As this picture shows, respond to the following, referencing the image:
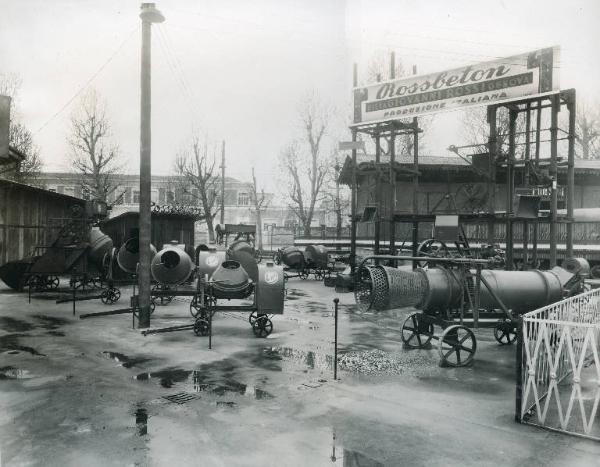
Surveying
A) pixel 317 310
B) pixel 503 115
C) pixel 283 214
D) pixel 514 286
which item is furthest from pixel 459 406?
pixel 283 214

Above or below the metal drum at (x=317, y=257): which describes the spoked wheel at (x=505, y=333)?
below

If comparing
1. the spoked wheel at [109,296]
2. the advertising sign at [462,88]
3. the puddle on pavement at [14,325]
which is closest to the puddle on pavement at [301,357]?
the puddle on pavement at [14,325]

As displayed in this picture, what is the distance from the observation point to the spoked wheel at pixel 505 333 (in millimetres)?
10977

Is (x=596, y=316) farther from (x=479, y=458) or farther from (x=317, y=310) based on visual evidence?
(x=317, y=310)

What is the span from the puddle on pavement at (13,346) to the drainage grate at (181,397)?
401 cm

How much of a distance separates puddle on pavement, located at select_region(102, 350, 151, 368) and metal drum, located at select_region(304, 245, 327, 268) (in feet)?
55.9

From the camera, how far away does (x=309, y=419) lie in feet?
21.7

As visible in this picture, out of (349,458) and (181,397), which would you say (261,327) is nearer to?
(181,397)

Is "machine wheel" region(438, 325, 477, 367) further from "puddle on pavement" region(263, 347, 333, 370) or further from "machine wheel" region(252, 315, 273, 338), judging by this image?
"machine wheel" region(252, 315, 273, 338)

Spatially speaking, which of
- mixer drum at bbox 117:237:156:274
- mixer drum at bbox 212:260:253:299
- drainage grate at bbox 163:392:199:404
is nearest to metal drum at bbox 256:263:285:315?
mixer drum at bbox 212:260:253:299

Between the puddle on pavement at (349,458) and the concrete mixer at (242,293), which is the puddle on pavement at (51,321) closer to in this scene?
the concrete mixer at (242,293)

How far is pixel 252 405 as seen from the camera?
7.11 meters

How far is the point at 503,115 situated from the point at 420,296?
3294 centimetres

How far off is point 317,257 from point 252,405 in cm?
1973
